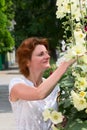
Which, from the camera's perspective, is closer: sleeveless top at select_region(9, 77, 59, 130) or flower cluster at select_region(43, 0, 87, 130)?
flower cluster at select_region(43, 0, 87, 130)

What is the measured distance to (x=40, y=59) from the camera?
118 inches

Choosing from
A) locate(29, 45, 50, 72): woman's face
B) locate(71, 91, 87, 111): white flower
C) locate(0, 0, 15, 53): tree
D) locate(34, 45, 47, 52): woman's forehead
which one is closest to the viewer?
locate(71, 91, 87, 111): white flower

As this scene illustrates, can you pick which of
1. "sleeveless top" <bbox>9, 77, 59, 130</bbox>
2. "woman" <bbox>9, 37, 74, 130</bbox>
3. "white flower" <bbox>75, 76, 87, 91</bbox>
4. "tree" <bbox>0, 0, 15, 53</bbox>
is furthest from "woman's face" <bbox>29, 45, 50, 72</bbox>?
"tree" <bbox>0, 0, 15, 53</bbox>

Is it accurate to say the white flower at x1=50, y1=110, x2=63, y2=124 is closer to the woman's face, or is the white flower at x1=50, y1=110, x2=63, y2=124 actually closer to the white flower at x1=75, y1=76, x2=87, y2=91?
the white flower at x1=75, y1=76, x2=87, y2=91

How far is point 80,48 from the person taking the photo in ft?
8.75

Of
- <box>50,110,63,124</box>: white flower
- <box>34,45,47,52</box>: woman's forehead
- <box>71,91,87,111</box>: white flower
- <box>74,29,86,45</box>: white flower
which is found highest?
<box>74,29,86,45</box>: white flower

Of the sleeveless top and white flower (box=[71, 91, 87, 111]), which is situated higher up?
white flower (box=[71, 91, 87, 111])

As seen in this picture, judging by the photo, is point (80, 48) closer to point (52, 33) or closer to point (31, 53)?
point (31, 53)

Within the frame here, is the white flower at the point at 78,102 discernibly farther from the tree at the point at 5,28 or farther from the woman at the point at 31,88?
the tree at the point at 5,28

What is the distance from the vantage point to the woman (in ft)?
9.77

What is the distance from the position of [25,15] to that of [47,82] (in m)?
27.6

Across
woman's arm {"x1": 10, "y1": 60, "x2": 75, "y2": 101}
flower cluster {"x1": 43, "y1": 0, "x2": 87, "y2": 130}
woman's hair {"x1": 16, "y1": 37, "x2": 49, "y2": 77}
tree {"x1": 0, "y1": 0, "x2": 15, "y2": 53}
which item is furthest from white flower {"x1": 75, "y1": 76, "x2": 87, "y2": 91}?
tree {"x1": 0, "y1": 0, "x2": 15, "y2": 53}

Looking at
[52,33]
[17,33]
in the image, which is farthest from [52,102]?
[17,33]

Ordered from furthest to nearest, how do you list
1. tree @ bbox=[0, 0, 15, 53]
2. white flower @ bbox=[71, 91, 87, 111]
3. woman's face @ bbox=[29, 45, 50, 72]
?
tree @ bbox=[0, 0, 15, 53]
woman's face @ bbox=[29, 45, 50, 72]
white flower @ bbox=[71, 91, 87, 111]
